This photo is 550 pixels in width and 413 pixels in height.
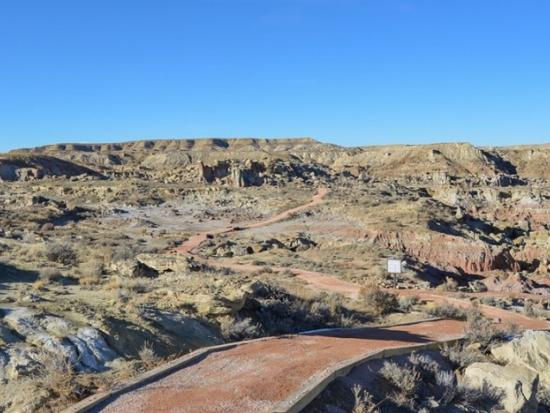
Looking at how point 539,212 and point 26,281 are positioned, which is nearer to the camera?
point 26,281

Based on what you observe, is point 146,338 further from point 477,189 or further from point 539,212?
point 477,189

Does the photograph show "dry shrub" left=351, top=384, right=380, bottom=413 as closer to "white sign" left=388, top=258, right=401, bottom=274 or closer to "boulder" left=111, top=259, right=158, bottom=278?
"boulder" left=111, top=259, right=158, bottom=278

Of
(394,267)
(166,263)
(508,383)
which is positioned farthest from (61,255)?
(508,383)

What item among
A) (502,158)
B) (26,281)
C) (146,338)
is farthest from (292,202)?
(502,158)

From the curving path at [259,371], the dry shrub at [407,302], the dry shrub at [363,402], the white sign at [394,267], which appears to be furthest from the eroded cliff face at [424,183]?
the dry shrub at [363,402]

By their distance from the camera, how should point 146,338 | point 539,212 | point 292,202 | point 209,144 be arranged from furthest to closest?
1. point 209,144
2. point 292,202
3. point 539,212
4. point 146,338

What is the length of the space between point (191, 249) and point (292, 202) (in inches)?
816

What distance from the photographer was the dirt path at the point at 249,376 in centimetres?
722

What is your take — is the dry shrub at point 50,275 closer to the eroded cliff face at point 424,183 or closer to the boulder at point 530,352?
the boulder at point 530,352

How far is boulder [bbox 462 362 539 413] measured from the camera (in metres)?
9.36

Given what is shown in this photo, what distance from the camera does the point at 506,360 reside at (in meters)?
11.4

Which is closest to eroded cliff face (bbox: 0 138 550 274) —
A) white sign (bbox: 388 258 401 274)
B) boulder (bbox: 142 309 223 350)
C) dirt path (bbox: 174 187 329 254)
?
dirt path (bbox: 174 187 329 254)

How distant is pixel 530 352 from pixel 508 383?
6.76 ft

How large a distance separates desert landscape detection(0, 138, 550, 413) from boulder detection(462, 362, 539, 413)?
1.3 inches
